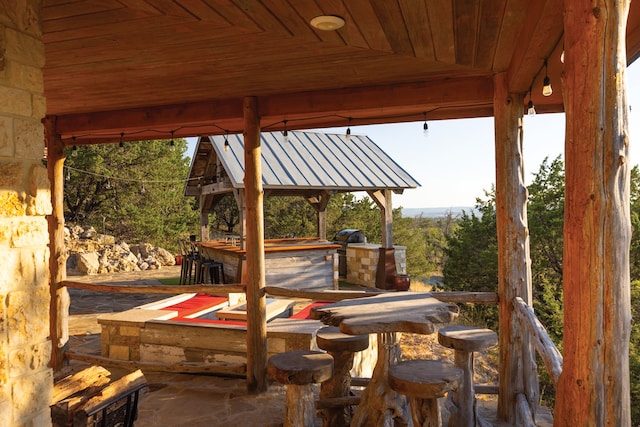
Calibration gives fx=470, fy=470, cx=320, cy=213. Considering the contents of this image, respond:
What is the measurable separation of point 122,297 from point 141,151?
42.0 ft

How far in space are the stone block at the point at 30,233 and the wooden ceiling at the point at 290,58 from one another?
1.22m

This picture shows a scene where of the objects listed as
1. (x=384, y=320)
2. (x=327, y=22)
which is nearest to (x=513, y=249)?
(x=384, y=320)

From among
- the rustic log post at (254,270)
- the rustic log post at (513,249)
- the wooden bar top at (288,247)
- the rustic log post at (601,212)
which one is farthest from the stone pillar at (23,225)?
the wooden bar top at (288,247)

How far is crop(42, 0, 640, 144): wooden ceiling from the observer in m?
→ 2.69

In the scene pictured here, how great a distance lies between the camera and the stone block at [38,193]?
231cm

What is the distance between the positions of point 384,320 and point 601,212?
65.3 inches

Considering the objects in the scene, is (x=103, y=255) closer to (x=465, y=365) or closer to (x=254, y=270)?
(x=254, y=270)

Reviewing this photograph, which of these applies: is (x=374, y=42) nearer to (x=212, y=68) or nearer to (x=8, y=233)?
(x=212, y=68)

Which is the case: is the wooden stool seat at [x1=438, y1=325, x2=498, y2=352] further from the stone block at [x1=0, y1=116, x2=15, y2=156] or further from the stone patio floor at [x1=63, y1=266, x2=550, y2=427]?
the stone block at [x1=0, y1=116, x2=15, y2=156]

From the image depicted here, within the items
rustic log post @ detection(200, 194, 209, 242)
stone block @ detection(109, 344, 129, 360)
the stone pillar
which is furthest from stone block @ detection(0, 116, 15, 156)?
rustic log post @ detection(200, 194, 209, 242)

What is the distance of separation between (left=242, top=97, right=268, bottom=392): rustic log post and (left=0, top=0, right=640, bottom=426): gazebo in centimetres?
2

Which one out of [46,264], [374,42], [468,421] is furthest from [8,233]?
[468,421]

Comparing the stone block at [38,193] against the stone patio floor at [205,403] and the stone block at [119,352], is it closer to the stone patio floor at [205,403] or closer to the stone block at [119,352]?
the stone patio floor at [205,403]

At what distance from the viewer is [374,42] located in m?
3.24
